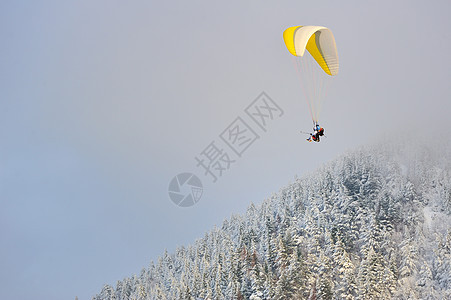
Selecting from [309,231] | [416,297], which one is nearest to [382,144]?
[309,231]

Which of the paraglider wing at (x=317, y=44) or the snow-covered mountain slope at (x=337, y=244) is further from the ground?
the paraglider wing at (x=317, y=44)

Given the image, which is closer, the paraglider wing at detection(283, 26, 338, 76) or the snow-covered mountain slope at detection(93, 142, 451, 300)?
the paraglider wing at detection(283, 26, 338, 76)

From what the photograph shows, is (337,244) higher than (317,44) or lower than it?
lower

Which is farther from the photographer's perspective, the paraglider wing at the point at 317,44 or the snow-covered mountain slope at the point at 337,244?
the snow-covered mountain slope at the point at 337,244

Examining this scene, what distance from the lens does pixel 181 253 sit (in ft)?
409

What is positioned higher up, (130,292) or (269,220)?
(130,292)

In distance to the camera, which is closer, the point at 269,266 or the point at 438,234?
the point at 269,266

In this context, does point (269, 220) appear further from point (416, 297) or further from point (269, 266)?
point (416, 297)

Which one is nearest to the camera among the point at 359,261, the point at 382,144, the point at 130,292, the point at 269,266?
the point at 269,266

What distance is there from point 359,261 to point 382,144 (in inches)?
2620

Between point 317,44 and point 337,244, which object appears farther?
point 337,244

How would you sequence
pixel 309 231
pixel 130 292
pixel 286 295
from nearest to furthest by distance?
1. pixel 286 295
2. pixel 309 231
3. pixel 130 292

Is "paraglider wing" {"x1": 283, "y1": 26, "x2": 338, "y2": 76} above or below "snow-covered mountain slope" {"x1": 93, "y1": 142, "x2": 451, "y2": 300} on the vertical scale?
above

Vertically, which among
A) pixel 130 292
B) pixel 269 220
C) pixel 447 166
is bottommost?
pixel 447 166
